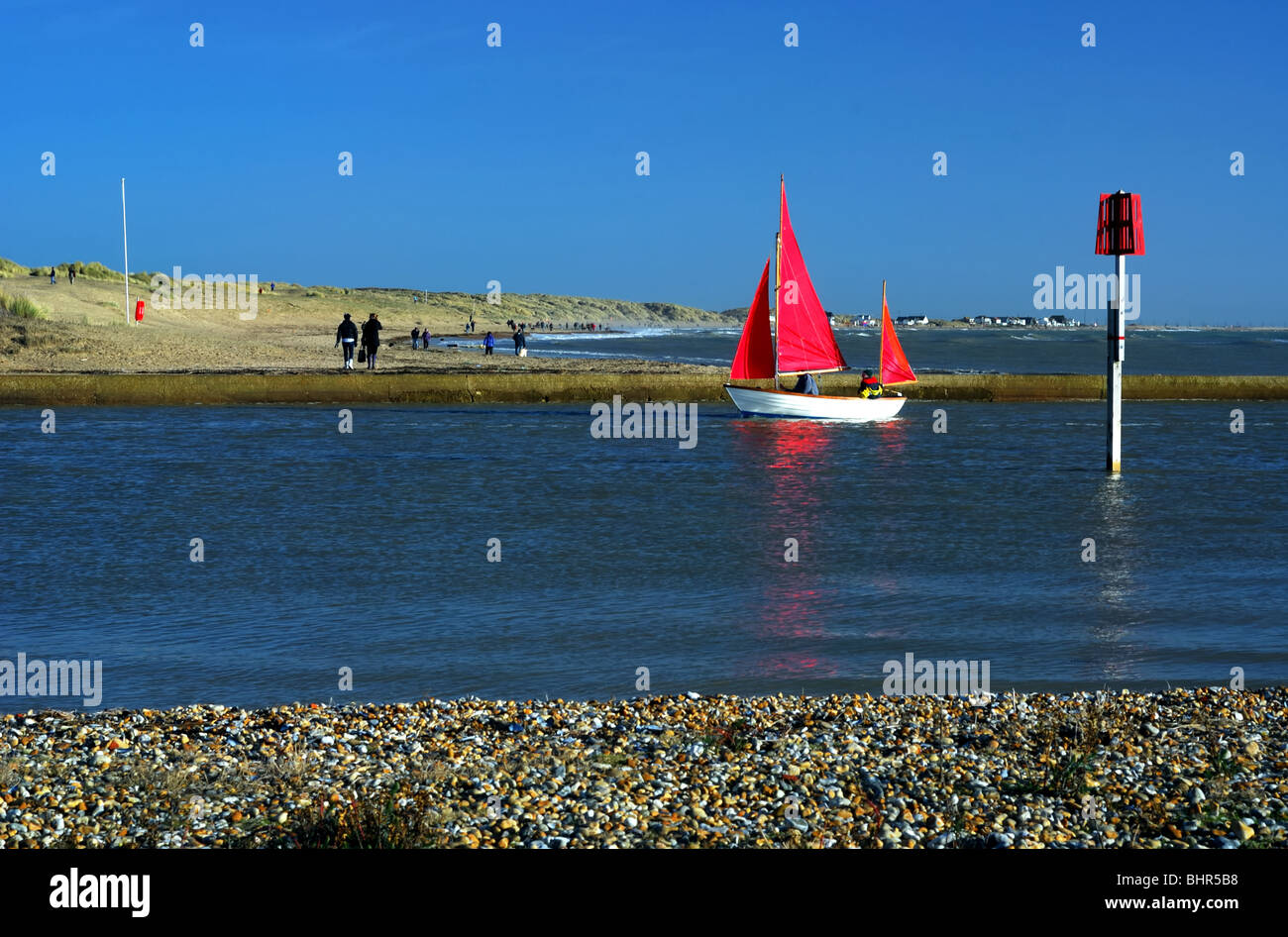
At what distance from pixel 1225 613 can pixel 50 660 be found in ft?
33.9

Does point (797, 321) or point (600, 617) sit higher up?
point (797, 321)

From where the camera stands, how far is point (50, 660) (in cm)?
1052

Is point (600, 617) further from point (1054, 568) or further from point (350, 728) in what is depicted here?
point (1054, 568)

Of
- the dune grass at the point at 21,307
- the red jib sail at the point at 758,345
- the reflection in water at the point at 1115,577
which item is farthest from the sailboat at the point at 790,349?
the dune grass at the point at 21,307

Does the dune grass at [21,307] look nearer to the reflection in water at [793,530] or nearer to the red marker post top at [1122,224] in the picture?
the reflection in water at [793,530]

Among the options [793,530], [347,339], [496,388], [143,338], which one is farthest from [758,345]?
[143,338]

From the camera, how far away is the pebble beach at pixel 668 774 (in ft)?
20.8

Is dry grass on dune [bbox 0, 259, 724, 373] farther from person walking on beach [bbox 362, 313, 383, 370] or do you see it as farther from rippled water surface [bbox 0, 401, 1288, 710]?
rippled water surface [bbox 0, 401, 1288, 710]

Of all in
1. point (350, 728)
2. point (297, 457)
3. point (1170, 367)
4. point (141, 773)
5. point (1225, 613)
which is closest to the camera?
point (141, 773)

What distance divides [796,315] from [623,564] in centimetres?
2157

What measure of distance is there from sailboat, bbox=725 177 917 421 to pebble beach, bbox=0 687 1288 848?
2651cm

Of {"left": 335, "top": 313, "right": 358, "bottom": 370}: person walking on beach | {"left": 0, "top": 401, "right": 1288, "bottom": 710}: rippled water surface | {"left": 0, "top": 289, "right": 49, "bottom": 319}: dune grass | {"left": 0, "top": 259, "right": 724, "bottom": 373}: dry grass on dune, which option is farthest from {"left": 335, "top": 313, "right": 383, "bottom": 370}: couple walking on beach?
{"left": 0, "top": 289, "right": 49, "bottom": 319}: dune grass

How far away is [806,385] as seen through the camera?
36312 millimetres
